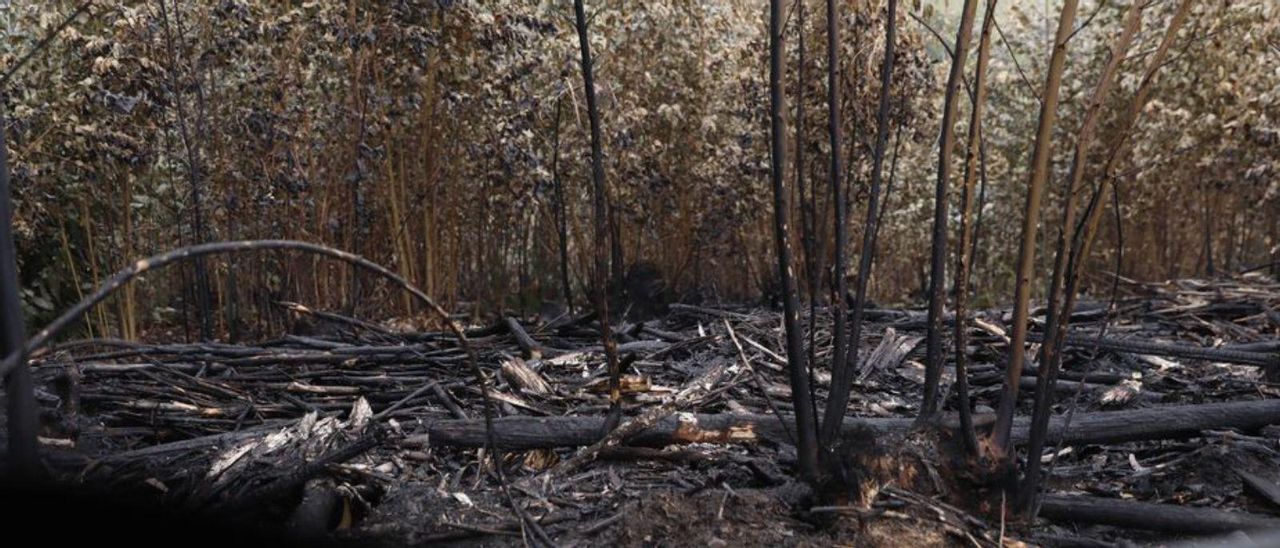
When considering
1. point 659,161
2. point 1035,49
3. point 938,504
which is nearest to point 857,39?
point 659,161

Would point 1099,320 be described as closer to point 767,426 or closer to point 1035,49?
point 767,426

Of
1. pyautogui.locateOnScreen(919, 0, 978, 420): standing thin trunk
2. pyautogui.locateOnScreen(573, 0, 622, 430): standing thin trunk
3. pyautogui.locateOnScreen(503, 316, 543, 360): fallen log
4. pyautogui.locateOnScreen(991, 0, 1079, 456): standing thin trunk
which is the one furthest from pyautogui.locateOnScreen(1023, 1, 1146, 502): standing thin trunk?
pyautogui.locateOnScreen(503, 316, 543, 360): fallen log

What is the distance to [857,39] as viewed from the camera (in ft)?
21.6

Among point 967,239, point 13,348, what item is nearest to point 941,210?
point 967,239

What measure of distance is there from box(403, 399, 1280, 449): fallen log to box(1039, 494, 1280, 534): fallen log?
10.5 inches

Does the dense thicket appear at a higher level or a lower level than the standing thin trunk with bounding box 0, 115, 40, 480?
higher

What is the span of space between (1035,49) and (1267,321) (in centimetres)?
880

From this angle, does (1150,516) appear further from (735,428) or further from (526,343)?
(526,343)

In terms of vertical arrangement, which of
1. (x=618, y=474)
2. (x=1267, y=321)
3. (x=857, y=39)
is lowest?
(x=618, y=474)

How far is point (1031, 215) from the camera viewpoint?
263 cm

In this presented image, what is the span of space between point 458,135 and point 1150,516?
6.29 metres

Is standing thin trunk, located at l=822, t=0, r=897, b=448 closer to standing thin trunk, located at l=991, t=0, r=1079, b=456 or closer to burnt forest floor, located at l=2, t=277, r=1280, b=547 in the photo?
burnt forest floor, located at l=2, t=277, r=1280, b=547

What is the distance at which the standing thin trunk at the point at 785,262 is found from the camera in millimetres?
2562

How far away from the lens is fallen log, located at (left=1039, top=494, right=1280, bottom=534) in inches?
105
